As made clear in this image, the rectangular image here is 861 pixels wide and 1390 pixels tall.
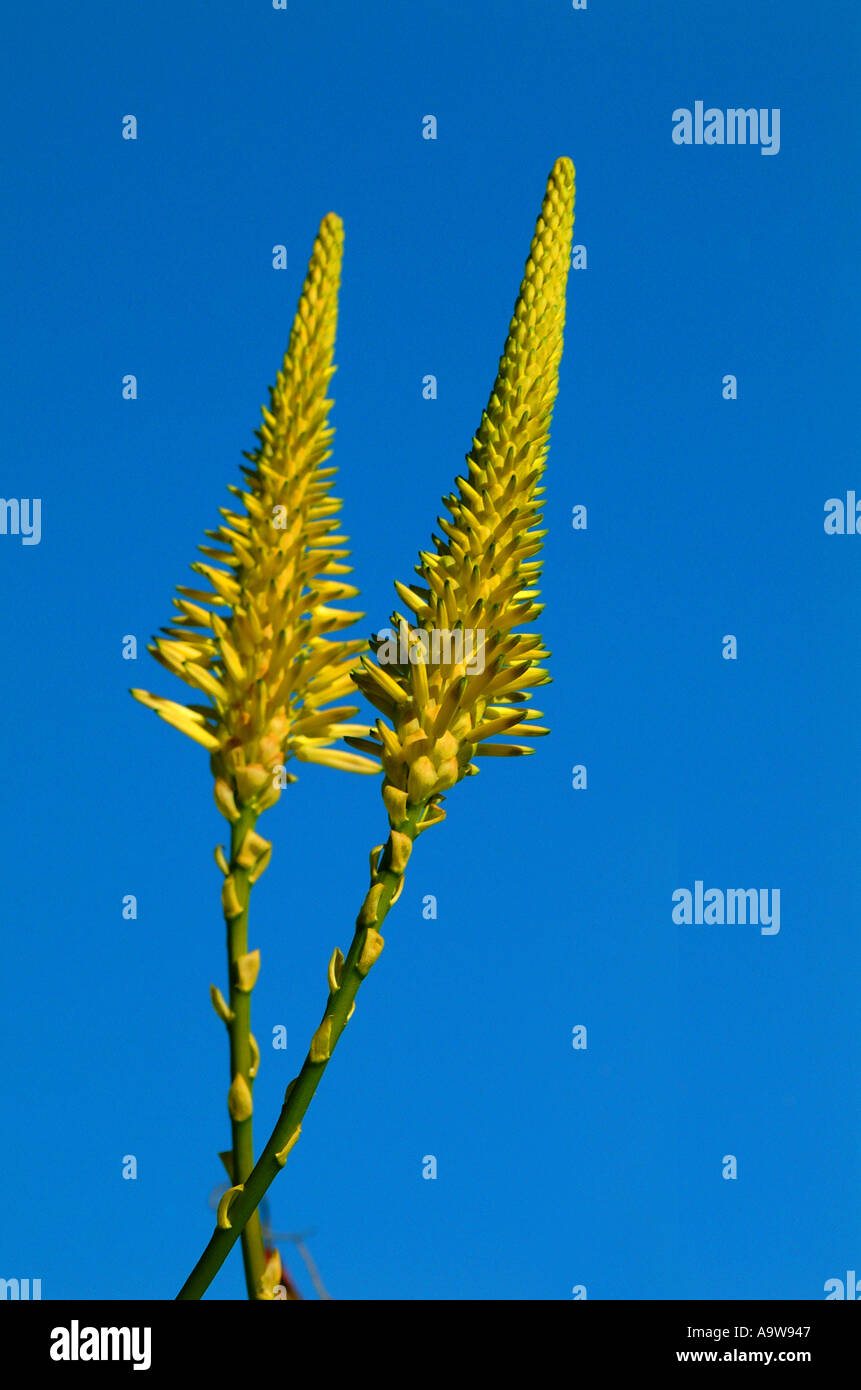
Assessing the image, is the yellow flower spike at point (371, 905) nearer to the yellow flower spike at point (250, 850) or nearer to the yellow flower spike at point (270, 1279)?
the yellow flower spike at point (250, 850)

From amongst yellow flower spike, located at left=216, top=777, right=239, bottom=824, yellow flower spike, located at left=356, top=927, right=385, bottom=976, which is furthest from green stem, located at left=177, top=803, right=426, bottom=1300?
yellow flower spike, located at left=216, top=777, right=239, bottom=824

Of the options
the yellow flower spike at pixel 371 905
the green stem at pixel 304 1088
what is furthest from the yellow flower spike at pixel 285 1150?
the yellow flower spike at pixel 371 905

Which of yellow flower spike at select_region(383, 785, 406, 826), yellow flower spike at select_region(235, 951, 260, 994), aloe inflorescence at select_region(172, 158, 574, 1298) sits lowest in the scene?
yellow flower spike at select_region(235, 951, 260, 994)

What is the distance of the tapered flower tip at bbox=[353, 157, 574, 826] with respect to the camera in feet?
2.61

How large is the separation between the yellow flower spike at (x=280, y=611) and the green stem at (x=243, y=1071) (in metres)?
0.08

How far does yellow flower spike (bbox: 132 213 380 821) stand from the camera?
0.83 meters

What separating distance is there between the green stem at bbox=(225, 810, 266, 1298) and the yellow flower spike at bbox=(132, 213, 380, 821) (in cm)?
8

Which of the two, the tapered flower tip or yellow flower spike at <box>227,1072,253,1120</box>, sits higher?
the tapered flower tip

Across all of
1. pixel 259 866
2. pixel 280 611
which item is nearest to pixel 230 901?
pixel 259 866

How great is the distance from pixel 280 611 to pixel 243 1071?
0.92ft

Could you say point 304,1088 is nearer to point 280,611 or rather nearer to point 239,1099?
point 239,1099

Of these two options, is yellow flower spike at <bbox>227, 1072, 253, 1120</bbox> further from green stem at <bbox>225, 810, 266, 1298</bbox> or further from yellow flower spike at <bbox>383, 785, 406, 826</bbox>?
yellow flower spike at <bbox>383, 785, 406, 826</bbox>

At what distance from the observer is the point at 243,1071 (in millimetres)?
775
